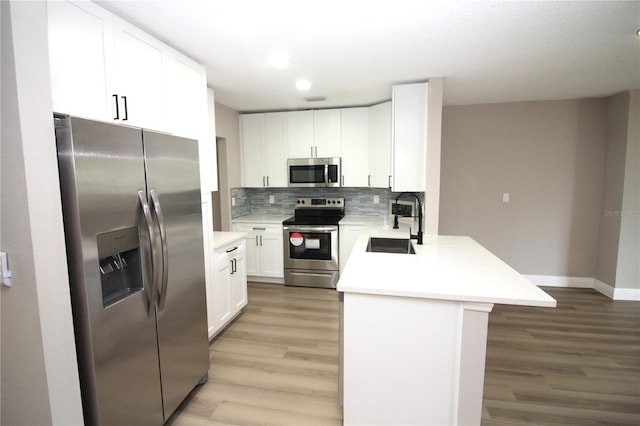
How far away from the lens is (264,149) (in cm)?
428

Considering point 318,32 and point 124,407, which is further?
point 318,32

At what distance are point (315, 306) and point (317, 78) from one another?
245 cm

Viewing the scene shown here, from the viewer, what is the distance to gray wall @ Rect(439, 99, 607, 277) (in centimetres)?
382

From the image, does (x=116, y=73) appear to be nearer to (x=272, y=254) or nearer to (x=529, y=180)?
(x=272, y=254)

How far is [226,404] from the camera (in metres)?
1.97

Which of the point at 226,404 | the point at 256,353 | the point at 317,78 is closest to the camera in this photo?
the point at 226,404

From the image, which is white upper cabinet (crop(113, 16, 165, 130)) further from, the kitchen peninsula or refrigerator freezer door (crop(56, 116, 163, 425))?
the kitchen peninsula

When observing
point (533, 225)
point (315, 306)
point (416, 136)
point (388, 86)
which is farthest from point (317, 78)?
point (533, 225)

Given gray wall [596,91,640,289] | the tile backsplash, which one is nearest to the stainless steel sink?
the tile backsplash

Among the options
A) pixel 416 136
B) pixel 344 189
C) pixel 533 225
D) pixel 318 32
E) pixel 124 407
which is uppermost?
pixel 318 32

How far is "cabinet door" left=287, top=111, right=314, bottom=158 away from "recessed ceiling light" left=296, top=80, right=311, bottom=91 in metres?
0.90

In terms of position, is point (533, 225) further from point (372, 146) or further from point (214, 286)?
point (214, 286)

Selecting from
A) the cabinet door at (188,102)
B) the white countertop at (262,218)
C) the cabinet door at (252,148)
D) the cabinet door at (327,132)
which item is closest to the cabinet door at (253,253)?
the white countertop at (262,218)

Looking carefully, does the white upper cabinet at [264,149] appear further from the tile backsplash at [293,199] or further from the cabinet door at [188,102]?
the cabinet door at [188,102]
